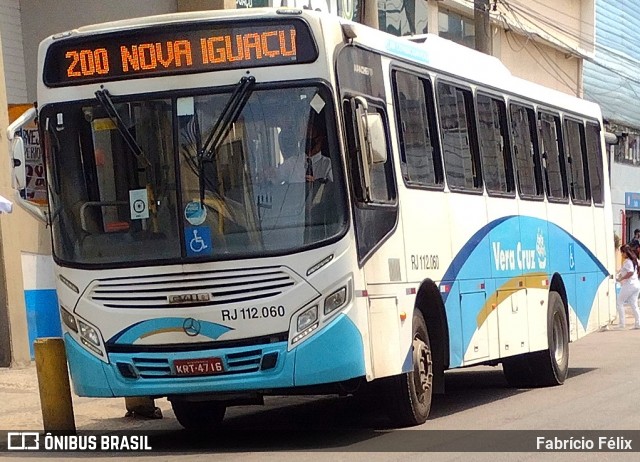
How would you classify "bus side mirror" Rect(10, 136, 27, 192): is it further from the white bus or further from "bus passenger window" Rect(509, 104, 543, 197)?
"bus passenger window" Rect(509, 104, 543, 197)

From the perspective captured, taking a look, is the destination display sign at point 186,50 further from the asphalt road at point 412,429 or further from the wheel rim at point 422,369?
the asphalt road at point 412,429

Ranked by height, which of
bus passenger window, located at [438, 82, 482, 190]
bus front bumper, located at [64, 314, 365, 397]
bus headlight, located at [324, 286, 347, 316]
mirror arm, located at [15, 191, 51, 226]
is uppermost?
bus passenger window, located at [438, 82, 482, 190]

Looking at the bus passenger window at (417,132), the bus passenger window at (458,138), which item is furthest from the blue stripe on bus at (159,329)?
the bus passenger window at (458,138)

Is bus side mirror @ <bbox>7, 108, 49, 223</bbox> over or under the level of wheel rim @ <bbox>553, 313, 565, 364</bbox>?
over

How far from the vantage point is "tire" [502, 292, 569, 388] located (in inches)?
612

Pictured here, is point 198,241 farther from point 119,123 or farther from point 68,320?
point 68,320

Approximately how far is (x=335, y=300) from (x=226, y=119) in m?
1.60

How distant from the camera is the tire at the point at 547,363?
15.5m

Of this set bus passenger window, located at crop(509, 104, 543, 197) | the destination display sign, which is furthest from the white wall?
the destination display sign

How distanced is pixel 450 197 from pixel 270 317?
331 cm

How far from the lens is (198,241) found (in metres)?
9.95

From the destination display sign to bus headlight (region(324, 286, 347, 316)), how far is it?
1.78 m

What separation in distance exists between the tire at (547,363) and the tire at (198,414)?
14.3ft

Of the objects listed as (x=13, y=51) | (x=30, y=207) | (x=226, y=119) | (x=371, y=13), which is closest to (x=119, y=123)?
(x=226, y=119)
